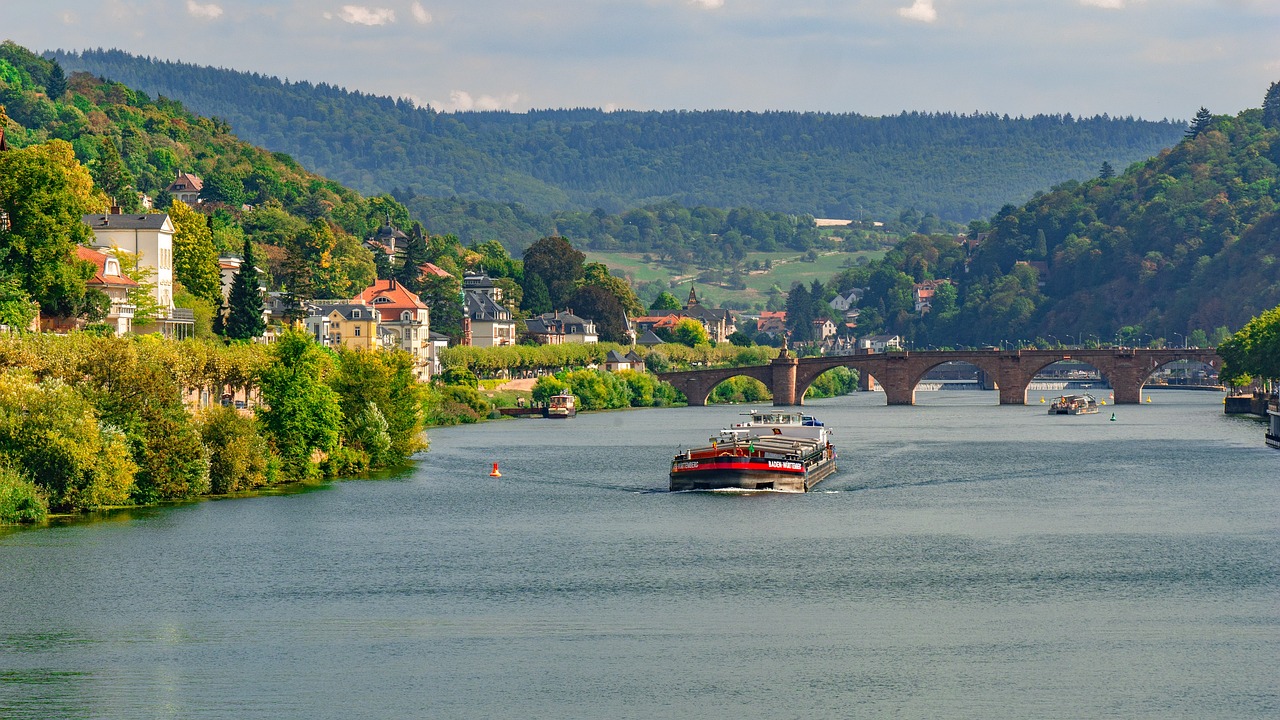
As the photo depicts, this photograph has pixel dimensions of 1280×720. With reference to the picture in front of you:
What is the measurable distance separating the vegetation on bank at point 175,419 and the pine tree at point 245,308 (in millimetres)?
24842

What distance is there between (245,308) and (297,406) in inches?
1527

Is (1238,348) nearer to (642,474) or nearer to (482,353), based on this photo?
(482,353)

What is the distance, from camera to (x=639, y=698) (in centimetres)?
4131

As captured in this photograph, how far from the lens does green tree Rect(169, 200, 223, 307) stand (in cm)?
12619

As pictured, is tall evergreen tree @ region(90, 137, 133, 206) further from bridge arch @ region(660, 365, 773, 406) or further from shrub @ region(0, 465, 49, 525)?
shrub @ region(0, 465, 49, 525)

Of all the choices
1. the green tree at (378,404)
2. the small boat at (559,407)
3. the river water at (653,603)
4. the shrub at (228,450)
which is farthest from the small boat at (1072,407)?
the shrub at (228,450)

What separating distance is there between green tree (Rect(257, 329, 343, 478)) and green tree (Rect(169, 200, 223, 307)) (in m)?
41.9

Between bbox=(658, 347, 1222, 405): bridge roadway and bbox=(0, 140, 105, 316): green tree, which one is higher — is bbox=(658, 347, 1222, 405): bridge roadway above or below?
below

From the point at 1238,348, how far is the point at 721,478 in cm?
9965

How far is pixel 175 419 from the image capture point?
71438 mm

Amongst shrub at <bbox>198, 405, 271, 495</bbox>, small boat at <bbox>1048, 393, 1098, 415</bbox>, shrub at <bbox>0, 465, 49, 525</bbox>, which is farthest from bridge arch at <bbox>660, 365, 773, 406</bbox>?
shrub at <bbox>0, 465, 49, 525</bbox>

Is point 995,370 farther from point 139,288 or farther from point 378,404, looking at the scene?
point 378,404

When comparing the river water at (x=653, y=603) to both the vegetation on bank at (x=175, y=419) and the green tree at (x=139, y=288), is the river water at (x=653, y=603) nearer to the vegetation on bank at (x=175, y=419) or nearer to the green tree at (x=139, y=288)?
the vegetation on bank at (x=175, y=419)

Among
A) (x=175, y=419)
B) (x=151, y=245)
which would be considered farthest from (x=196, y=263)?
(x=175, y=419)
